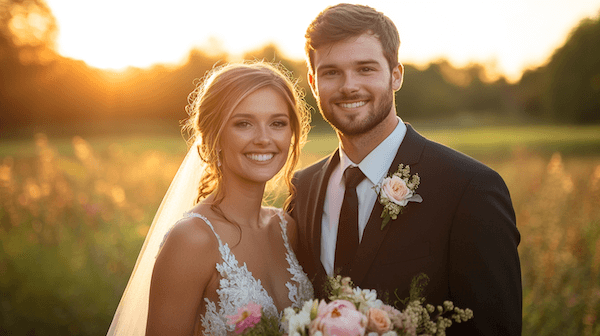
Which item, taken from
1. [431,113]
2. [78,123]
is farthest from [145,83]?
[431,113]

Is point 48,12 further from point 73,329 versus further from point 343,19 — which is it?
point 343,19

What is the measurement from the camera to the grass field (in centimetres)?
550

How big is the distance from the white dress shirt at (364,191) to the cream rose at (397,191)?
0.33 metres

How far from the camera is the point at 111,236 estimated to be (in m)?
7.32

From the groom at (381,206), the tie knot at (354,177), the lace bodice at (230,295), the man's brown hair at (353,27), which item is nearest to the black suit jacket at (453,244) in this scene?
the groom at (381,206)

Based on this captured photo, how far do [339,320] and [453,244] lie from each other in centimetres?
130

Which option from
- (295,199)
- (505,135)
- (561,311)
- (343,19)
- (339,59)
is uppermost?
(505,135)

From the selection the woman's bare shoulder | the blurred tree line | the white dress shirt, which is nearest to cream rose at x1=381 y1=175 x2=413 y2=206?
the white dress shirt

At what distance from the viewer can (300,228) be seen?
142 inches

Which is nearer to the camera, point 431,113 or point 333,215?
point 333,215

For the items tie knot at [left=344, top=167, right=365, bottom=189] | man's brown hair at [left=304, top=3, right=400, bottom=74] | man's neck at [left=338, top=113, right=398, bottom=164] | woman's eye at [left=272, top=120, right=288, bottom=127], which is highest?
man's brown hair at [left=304, top=3, right=400, bottom=74]

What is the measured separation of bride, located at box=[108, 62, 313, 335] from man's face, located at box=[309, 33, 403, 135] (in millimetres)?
353

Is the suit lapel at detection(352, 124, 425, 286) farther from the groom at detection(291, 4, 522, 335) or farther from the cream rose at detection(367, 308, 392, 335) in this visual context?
the cream rose at detection(367, 308, 392, 335)

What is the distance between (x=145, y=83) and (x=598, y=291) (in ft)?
60.4
